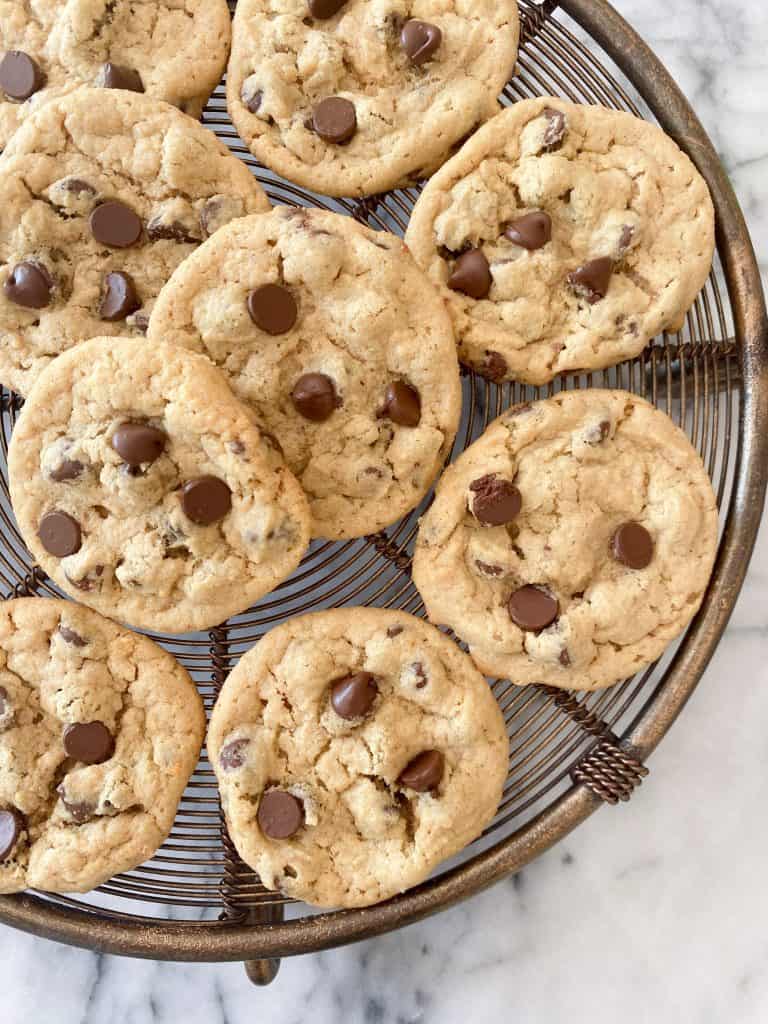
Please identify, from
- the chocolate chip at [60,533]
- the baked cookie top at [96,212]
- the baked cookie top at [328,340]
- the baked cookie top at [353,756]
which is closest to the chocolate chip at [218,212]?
the baked cookie top at [96,212]

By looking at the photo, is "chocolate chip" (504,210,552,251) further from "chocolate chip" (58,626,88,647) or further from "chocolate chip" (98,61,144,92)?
"chocolate chip" (58,626,88,647)

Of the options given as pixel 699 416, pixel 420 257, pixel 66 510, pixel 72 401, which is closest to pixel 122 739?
pixel 66 510

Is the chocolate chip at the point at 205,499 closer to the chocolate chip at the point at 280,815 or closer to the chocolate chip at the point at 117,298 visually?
the chocolate chip at the point at 117,298

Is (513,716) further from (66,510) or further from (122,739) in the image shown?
(66,510)

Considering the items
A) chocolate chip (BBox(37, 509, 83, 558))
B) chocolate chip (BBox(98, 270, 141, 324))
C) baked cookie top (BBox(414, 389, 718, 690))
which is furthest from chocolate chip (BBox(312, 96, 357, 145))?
chocolate chip (BBox(37, 509, 83, 558))

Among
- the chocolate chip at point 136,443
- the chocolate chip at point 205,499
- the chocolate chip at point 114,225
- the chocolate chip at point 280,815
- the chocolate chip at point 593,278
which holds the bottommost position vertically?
the chocolate chip at point 280,815

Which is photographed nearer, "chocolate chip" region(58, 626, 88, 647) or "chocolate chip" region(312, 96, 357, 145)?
"chocolate chip" region(58, 626, 88, 647)
